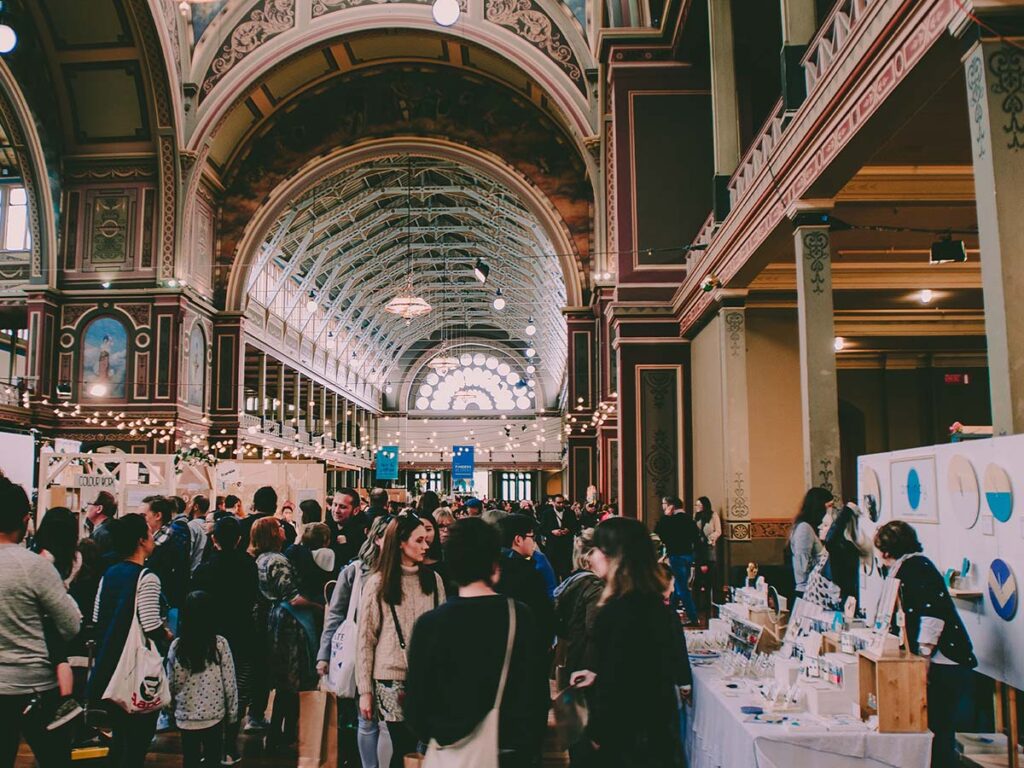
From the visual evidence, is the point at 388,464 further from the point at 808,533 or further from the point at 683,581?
the point at 808,533

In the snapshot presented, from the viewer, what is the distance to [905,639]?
144 inches

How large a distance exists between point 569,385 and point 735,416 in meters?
13.2

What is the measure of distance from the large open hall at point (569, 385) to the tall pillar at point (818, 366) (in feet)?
0.13

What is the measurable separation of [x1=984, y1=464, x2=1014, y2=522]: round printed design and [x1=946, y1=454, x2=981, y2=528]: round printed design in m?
0.14

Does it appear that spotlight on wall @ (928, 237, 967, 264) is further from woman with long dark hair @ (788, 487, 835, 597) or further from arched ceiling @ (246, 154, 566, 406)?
arched ceiling @ (246, 154, 566, 406)

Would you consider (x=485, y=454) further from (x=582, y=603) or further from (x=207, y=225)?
(x=582, y=603)

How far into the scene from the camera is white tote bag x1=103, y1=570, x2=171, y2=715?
13.5 feet

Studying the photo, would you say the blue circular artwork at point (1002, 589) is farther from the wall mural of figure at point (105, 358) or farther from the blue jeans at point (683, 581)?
the wall mural of figure at point (105, 358)

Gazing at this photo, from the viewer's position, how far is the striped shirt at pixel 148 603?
4.20 meters

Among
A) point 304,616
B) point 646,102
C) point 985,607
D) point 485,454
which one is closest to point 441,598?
point 304,616

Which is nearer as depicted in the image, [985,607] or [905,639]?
[905,639]

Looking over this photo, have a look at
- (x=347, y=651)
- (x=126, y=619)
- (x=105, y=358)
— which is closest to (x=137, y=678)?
(x=126, y=619)

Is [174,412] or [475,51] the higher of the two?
[475,51]

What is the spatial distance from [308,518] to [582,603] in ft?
11.2
